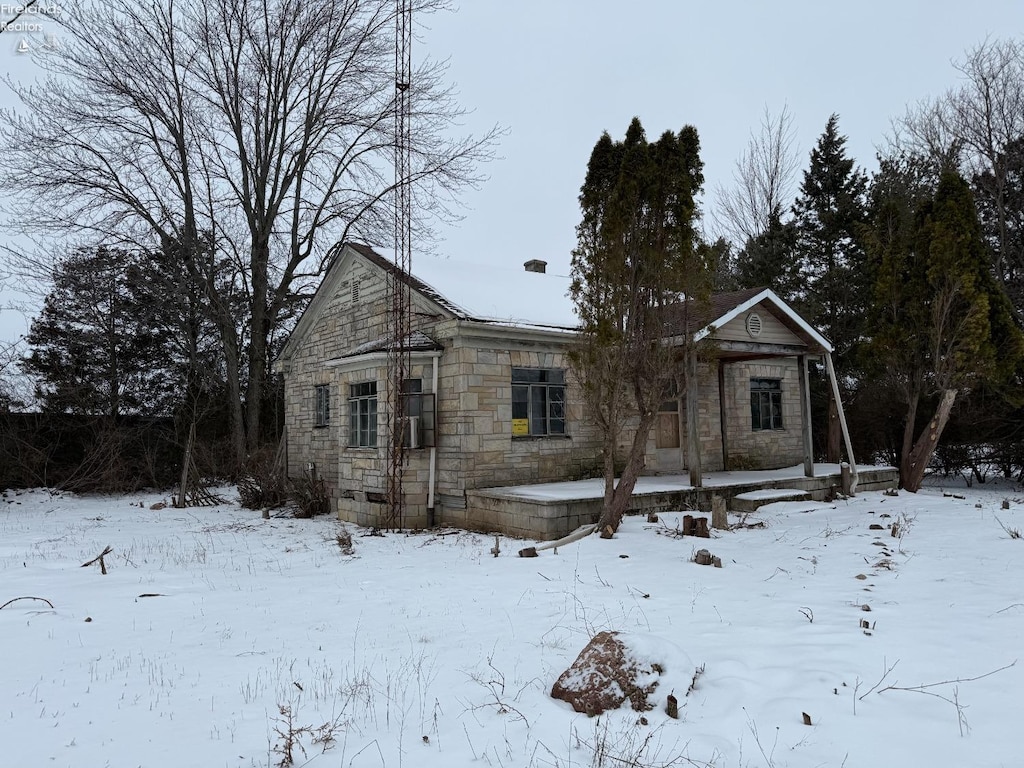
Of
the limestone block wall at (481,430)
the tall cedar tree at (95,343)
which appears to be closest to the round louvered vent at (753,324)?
the limestone block wall at (481,430)

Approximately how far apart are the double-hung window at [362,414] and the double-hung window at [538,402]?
2.61 metres

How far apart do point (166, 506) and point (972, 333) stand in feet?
58.5

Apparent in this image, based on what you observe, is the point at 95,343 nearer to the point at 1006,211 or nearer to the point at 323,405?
the point at 323,405

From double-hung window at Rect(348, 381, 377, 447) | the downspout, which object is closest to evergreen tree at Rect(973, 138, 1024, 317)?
the downspout

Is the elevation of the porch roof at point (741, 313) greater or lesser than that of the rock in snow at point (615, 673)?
greater

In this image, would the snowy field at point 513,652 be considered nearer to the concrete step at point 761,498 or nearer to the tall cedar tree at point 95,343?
the concrete step at point 761,498

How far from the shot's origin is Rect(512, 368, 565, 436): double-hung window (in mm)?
12008

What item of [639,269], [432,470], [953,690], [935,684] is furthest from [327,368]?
[953,690]

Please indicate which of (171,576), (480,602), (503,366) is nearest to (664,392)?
(503,366)

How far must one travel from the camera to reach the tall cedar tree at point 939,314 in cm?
Answer: 1242

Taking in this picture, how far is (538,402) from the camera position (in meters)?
12.3

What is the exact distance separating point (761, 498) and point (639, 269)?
522cm

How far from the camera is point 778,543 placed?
868 cm

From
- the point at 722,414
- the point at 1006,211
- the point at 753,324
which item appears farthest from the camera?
the point at 1006,211
